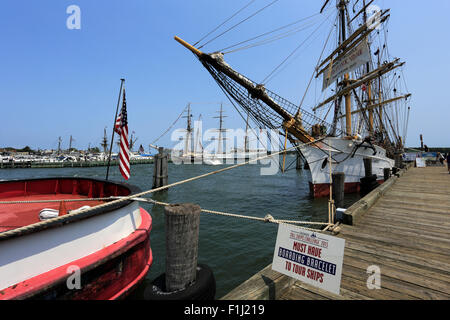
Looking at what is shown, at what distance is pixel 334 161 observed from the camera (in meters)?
13.8

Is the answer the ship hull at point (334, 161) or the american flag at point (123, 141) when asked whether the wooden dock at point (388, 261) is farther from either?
the ship hull at point (334, 161)

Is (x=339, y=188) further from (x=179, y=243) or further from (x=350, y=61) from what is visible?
(x=350, y=61)

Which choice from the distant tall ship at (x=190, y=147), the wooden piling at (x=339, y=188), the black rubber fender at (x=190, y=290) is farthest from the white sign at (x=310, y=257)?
the distant tall ship at (x=190, y=147)

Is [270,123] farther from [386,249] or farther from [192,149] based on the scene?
[192,149]

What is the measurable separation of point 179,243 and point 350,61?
18.0m

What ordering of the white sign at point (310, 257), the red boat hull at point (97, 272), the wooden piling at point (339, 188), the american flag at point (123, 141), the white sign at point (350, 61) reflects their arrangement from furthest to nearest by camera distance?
the white sign at point (350, 61) < the wooden piling at point (339, 188) < the american flag at point (123, 141) < the red boat hull at point (97, 272) < the white sign at point (310, 257)

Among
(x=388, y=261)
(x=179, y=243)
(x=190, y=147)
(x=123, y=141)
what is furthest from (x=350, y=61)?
(x=190, y=147)

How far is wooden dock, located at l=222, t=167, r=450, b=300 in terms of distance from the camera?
247cm

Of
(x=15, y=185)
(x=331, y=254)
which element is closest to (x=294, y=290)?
(x=331, y=254)

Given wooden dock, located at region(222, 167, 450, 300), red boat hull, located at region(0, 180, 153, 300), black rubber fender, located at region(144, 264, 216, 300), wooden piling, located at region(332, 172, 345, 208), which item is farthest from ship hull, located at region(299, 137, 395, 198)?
black rubber fender, located at region(144, 264, 216, 300)

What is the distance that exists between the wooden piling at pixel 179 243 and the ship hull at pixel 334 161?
11855mm

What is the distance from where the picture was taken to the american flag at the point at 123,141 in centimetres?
565

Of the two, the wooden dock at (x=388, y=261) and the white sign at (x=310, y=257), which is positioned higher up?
the white sign at (x=310, y=257)
